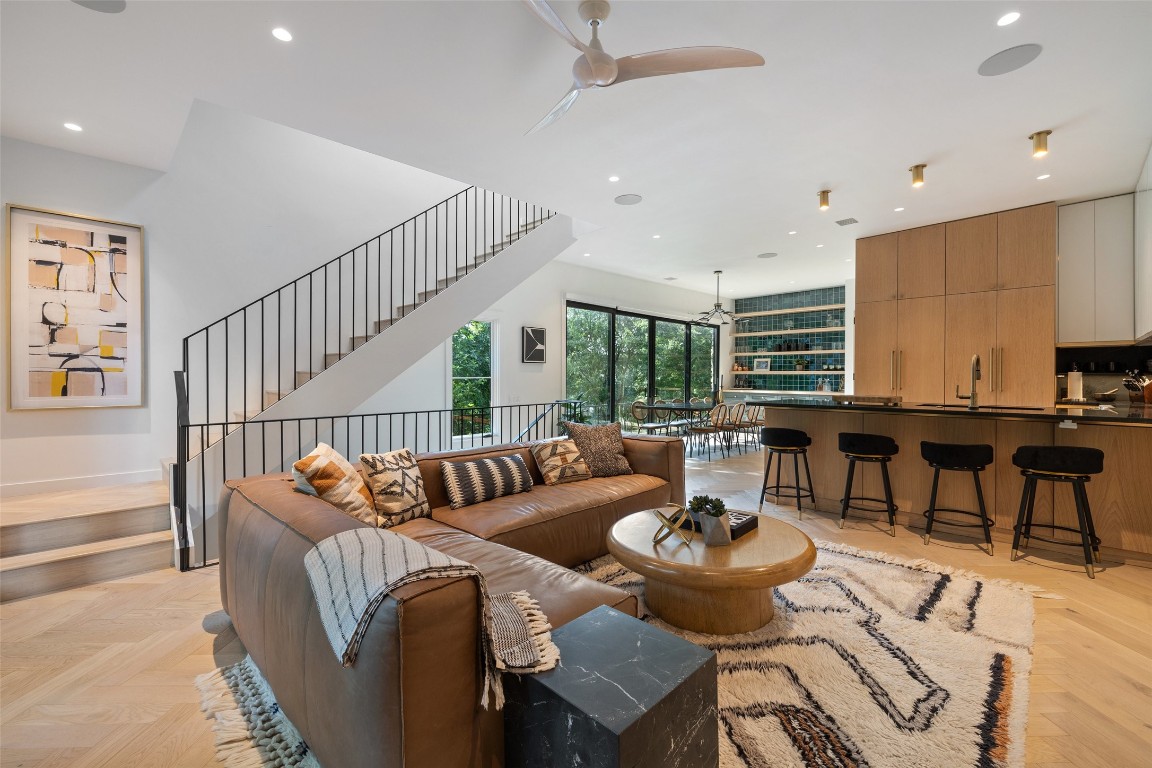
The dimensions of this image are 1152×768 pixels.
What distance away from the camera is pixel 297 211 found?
4.92 meters

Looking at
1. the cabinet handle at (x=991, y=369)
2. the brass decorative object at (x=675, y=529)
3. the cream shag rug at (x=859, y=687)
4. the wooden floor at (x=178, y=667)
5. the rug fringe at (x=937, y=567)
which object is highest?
the cabinet handle at (x=991, y=369)

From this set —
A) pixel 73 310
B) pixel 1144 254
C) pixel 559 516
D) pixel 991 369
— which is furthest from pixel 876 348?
pixel 73 310

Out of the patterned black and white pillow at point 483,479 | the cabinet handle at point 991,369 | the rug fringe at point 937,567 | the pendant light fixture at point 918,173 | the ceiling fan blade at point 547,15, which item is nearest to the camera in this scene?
the ceiling fan blade at point 547,15

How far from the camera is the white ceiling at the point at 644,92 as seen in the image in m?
2.27

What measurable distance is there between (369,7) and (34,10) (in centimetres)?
161

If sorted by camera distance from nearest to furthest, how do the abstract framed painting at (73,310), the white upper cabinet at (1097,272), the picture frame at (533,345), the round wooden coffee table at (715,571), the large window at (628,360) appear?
1. the round wooden coffee table at (715,571)
2. the abstract framed painting at (73,310)
3. the white upper cabinet at (1097,272)
4. the picture frame at (533,345)
5. the large window at (628,360)

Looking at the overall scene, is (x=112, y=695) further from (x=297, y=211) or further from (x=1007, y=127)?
(x=1007, y=127)

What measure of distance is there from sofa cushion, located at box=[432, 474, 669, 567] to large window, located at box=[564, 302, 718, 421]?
Result: 4116 mm

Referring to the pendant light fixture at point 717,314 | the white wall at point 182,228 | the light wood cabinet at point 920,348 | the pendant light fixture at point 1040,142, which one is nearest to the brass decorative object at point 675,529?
the pendant light fixture at point 1040,142

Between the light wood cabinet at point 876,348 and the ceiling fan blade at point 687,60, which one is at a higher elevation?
the ceiling fan blade at point 687,60

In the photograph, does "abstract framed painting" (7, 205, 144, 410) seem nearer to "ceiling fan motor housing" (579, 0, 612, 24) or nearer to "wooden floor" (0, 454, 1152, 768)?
"wooden floor" (0, 454, 1152, 768)

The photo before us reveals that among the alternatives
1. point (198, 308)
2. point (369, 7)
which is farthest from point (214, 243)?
point (369, 7)

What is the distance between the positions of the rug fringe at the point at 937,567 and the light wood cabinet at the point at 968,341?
2.85m

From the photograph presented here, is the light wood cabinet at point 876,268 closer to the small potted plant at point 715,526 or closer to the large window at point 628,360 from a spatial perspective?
the large window at point 628,360
